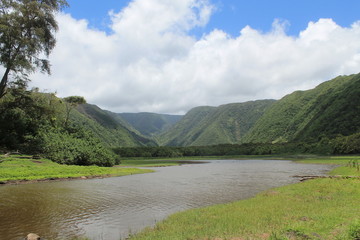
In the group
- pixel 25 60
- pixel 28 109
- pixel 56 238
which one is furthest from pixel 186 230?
pixel 28 109

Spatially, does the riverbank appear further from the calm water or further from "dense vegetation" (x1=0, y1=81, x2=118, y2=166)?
the calm water

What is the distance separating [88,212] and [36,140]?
46.5 meters

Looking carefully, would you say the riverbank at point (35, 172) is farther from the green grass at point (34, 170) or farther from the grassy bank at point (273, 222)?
the grassy bank at point (273, 222)

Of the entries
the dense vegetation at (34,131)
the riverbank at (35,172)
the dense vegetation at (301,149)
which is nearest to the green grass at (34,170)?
the riverbank at (35,172)

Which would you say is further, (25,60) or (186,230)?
(25,60)

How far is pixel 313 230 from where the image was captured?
43.1 ft

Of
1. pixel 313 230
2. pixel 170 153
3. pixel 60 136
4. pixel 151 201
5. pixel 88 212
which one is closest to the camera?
pixel 313 230

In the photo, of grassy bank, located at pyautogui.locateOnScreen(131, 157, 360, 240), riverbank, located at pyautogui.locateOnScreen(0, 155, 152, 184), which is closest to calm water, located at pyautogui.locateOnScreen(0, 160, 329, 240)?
grassy bank, located at pyautogui.locateOnScreen(131, 157, 360, 240)

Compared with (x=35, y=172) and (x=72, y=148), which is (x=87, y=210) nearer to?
(x=35, y=172)

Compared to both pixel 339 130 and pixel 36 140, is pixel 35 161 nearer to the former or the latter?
pixel 36 140

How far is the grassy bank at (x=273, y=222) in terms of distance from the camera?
42.1 feet

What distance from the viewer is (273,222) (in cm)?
1623

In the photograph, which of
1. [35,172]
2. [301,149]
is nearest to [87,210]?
[35,172]

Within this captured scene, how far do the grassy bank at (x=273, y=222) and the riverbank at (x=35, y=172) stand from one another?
32.5 m
